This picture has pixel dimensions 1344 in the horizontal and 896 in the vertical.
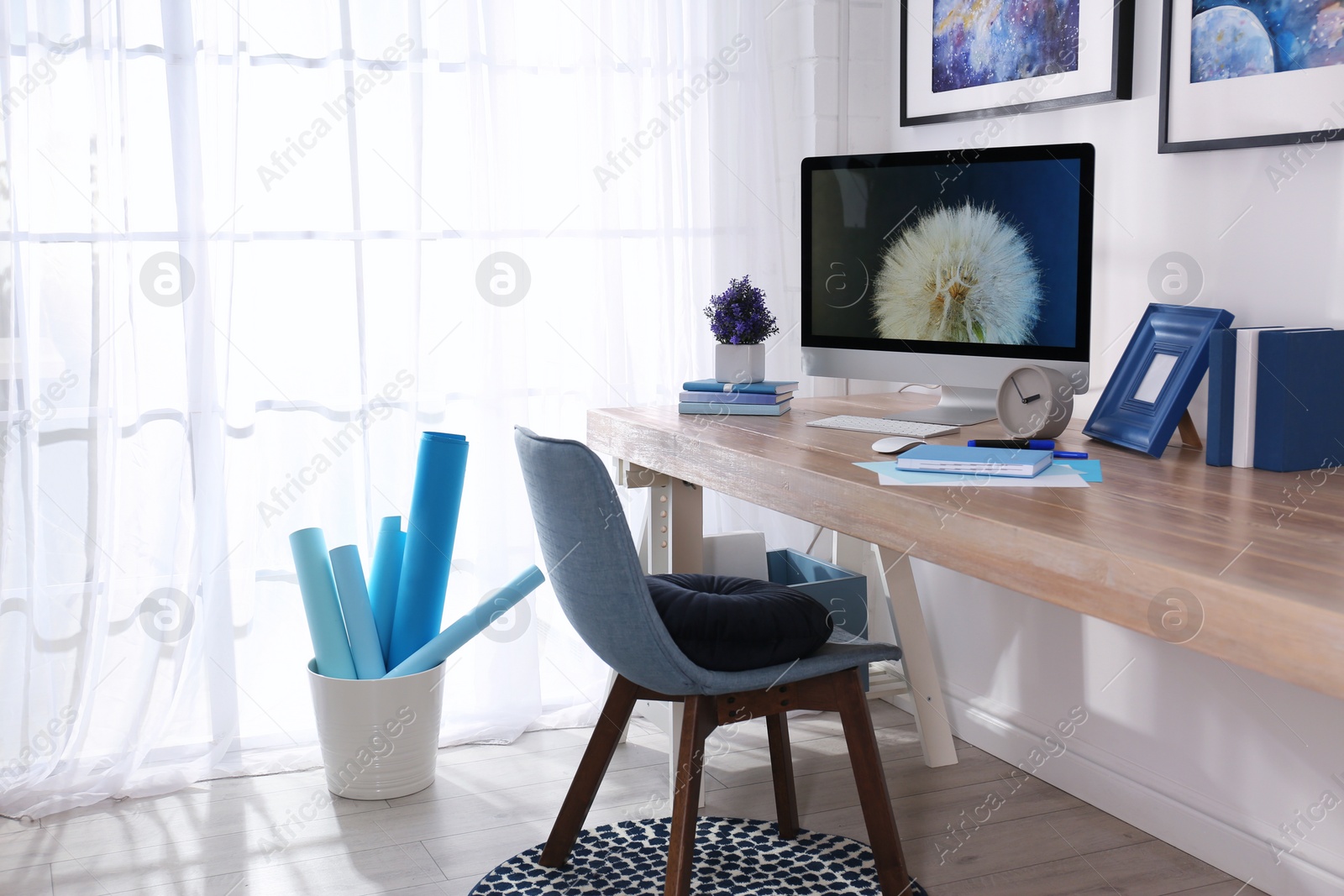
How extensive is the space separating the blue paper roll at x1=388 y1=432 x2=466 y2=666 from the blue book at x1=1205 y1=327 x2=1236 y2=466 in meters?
1.40

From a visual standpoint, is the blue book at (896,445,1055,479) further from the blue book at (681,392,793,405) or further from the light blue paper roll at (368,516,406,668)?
the light blue paper roll at (368,516,406,668)

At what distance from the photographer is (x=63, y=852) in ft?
7.14

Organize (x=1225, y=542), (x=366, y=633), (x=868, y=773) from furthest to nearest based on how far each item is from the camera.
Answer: (x=366, y=633) → (x=868, y=773) → (x=1225, y=542)

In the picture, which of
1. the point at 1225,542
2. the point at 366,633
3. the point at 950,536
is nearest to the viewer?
the point at 1225,542

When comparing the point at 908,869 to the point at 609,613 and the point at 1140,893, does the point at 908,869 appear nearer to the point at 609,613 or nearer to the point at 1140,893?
the point at 1140,893

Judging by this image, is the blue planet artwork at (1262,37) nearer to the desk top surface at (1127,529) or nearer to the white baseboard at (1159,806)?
the desk top surface at (1127,529)

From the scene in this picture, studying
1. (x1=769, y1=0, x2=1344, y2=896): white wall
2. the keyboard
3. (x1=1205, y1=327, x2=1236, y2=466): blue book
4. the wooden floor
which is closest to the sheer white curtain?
the wooden floor

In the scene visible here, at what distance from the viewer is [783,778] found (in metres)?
2.14

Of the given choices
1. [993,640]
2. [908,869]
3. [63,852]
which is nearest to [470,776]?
[63,852]

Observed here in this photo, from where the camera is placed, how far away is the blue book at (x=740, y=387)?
7.43ft

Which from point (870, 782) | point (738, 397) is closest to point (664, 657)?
point (870, 782)

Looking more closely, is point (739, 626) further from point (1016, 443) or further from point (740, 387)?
point (740, 387)

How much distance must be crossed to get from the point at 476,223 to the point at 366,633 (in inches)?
36.3

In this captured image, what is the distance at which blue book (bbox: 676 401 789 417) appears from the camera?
2.27 m
